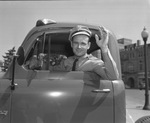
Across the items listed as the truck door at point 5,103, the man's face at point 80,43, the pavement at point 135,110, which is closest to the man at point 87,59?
the man's face at point 80,43

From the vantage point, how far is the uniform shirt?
175cm

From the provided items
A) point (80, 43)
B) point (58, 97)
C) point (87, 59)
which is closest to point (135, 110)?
point (87, 59)

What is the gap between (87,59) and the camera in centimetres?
194

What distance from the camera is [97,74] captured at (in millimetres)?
1822

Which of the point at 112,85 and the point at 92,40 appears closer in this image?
the point at 112,85

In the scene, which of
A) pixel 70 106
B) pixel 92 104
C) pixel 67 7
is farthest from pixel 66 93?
pixel 67 7

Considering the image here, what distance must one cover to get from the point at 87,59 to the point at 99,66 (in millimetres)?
161

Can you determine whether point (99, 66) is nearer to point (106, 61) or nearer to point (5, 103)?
point (106, 61)

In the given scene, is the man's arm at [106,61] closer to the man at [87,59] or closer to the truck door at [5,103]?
the man at [87,59]

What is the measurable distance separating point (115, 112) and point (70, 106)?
13.3 inches

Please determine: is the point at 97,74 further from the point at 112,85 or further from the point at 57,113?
the point at 57,113

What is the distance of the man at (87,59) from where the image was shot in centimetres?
174

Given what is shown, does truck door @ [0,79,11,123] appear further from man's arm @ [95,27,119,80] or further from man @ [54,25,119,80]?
man's arm @ [95,27,119,80]

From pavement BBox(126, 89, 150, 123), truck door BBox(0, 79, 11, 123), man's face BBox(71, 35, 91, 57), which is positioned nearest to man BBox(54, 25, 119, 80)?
man's face BBox(71, 35, 91, 57)
